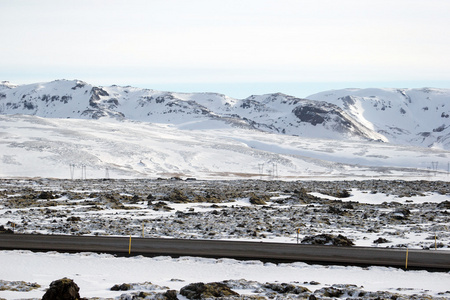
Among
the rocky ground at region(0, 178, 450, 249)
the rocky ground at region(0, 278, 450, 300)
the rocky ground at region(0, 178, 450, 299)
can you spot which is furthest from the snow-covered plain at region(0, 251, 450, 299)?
the rocky ground at region(0, 178, 450, 249)

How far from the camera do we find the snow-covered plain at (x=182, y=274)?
62.8ft

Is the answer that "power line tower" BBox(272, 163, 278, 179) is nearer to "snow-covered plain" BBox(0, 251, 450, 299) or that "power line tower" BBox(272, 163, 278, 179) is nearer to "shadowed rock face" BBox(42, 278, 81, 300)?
"snow-covered plain" BBox(0, 251, 450, 299)

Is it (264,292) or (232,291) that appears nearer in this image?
(232,291)

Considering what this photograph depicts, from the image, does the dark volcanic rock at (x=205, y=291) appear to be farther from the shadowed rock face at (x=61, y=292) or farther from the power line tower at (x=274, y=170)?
the power line tower at (x=274, y=170)

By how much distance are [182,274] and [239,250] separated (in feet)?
17.9

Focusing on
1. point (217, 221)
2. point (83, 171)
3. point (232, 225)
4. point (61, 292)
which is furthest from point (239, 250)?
point (83, 171)

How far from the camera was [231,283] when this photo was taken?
62.5ft

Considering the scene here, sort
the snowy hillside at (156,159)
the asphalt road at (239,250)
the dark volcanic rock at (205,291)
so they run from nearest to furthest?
the dark volcanic rock at (205,291) → the asphalt road at (239,250) → the snowy hillside at (156,159)

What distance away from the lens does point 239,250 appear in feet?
87.3

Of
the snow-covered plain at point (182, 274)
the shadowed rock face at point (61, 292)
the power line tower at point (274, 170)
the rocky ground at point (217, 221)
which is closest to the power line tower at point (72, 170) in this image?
the rocky ground at point (217, 221)

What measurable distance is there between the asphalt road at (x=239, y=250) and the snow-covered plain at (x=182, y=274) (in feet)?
4.00

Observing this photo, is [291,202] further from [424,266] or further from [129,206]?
[424,266]

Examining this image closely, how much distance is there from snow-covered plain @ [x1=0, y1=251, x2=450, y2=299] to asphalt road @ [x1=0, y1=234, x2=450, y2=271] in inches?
48.0

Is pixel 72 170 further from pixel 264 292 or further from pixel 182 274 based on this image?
pixel 264 292
